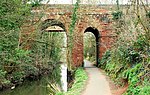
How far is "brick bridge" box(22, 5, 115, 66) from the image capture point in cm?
2709

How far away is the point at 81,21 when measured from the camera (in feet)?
89.8

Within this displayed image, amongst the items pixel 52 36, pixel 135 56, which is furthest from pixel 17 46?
pixel 52 36

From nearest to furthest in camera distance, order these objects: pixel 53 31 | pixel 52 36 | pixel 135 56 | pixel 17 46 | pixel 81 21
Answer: pixel 135 56 < pixel 17 46 < pixel 81 21 < pixel 53 31 < pixel 52 36

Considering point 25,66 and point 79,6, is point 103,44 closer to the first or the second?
point 79,6

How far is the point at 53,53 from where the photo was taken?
119ft

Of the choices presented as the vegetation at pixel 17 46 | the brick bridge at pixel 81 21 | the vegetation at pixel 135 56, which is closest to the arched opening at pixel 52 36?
the brick bridge at pixel 81 21

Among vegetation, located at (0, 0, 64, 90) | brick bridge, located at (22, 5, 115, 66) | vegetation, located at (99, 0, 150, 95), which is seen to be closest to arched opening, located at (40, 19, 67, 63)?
brick bridge, located at (22, 5, 115, 66)

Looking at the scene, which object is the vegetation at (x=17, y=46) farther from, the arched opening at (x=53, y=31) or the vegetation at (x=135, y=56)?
the vegetation at (x=135, y=56)

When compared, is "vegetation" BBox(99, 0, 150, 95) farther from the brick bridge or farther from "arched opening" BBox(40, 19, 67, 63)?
"arched opening" BBox(40, 19, 67, 63)

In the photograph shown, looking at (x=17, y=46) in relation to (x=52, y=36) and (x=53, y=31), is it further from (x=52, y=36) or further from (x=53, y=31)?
(x=52, y=36)

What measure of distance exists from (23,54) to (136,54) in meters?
8.94

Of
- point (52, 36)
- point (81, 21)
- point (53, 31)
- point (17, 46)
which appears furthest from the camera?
point (52, 36)

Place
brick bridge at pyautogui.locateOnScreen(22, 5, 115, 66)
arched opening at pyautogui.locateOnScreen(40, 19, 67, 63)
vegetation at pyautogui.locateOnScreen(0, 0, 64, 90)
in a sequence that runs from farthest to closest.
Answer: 1. arched opening at pyautogui.locateOnScreen(40, 19, 67, 63)
2. brick bridge at pyautogui.locateOnScreen(22, 5, 115, 66)
3. vegetation at pyautogui.locateOnScreen(0, 0, 64, 90)

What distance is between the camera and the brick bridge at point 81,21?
27094 mm
